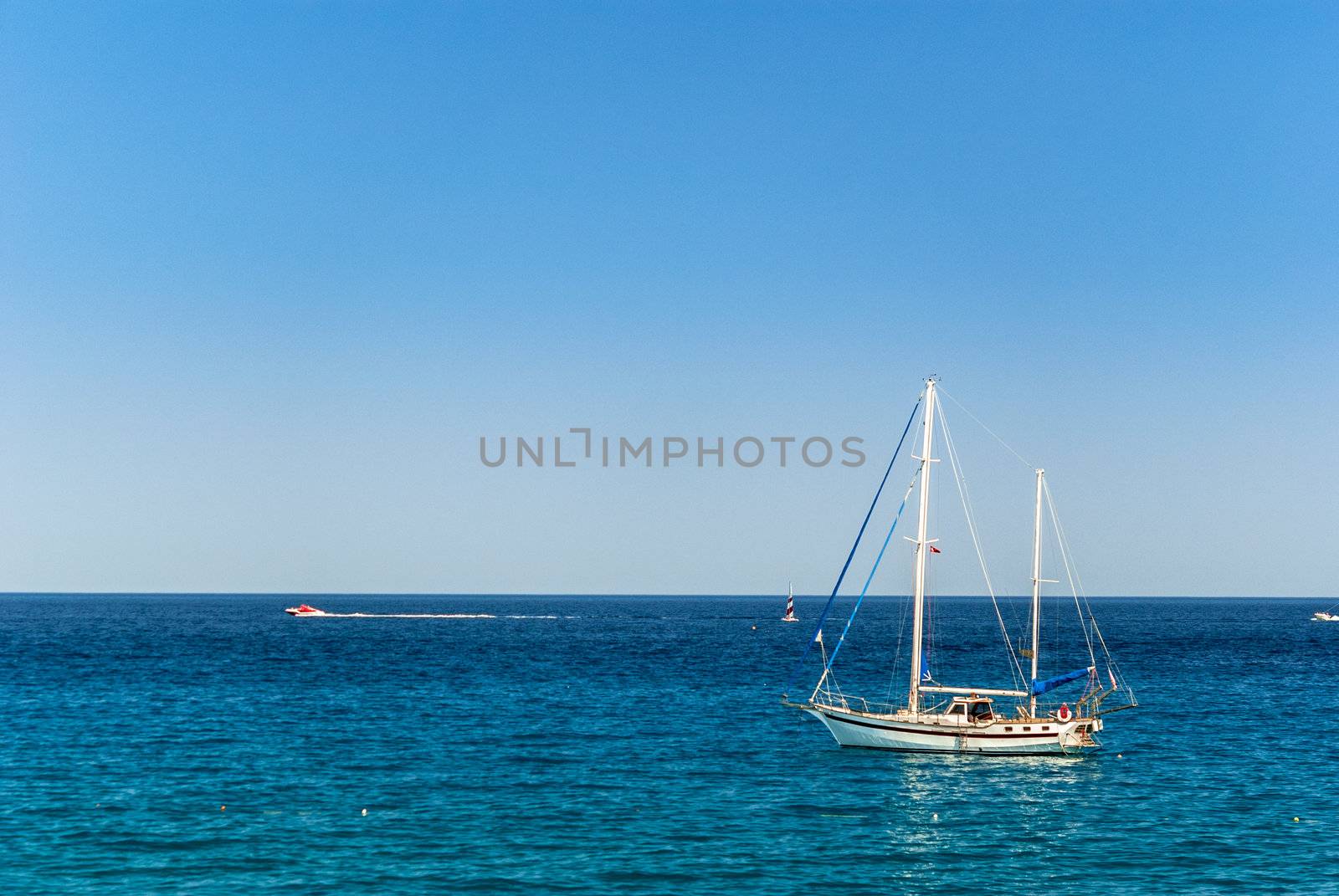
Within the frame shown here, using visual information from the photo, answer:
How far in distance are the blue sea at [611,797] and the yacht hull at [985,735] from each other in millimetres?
828

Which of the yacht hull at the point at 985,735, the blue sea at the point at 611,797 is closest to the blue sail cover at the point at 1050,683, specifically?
the yacht hull at the point at 985,735

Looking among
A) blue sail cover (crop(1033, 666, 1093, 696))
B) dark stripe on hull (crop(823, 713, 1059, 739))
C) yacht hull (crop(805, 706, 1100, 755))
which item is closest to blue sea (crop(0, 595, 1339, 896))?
yacht hull (crop(805, 706, 1100, 755))

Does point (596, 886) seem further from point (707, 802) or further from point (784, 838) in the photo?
point (707, 802)

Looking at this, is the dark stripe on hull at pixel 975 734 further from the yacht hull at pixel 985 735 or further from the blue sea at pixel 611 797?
the blue sea at pixel 611 797

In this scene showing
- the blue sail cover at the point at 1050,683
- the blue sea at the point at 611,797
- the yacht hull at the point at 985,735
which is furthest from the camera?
the blue sail cover at the point at 1050,683

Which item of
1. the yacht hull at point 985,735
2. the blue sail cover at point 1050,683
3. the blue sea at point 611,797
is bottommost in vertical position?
the blue sea at point 611,797

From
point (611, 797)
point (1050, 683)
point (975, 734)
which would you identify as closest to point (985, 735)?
point (975, 734)

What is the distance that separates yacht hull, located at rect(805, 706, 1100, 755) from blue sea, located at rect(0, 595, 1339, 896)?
83 centimetres

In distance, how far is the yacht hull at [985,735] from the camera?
59469 mm

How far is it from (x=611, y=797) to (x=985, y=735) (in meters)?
22.2

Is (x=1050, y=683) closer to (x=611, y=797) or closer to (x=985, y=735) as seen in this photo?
(x=985, y=735)

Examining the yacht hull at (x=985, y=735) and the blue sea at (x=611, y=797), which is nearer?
the blue sea at (x=611, y=797)

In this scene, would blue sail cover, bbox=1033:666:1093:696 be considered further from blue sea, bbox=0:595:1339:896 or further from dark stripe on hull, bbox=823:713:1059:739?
blue sea, bbox=0:595:1339:896

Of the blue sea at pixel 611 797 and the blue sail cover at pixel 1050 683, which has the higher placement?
the blue sail cover at pixel 1050 683
